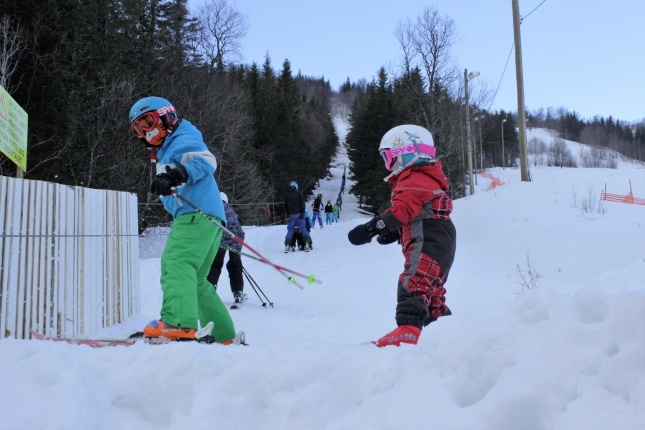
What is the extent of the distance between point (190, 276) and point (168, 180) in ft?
2.20

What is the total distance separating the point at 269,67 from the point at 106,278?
45.4m

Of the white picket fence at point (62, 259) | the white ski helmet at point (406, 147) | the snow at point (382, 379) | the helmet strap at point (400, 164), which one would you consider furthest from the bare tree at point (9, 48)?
the snow at point (382, 379)

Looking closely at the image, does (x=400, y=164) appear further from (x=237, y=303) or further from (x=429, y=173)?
(x=237, y=303)

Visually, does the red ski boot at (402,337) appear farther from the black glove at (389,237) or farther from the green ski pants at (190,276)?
the green ski pants at (190,276)

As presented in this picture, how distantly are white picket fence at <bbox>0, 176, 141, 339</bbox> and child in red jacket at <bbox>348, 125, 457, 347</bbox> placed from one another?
267cm


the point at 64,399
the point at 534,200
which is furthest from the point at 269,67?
the point at 64,399

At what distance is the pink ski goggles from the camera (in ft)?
11.3

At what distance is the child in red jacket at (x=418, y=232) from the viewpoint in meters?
3.01

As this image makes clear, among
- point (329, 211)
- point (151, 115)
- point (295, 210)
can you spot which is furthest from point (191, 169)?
point (329, 211)

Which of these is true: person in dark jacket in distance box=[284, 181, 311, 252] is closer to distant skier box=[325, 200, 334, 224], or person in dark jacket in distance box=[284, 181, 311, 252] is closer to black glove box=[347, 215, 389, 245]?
black glove box=[347, 215, 389, 245]

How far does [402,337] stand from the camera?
2.69 meters

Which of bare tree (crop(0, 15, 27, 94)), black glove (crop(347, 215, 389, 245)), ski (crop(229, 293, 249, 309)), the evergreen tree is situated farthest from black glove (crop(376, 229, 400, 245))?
the evergreen tree

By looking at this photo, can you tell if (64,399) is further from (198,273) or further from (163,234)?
(163,234)

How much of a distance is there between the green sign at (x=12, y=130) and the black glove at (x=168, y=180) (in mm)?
1707
